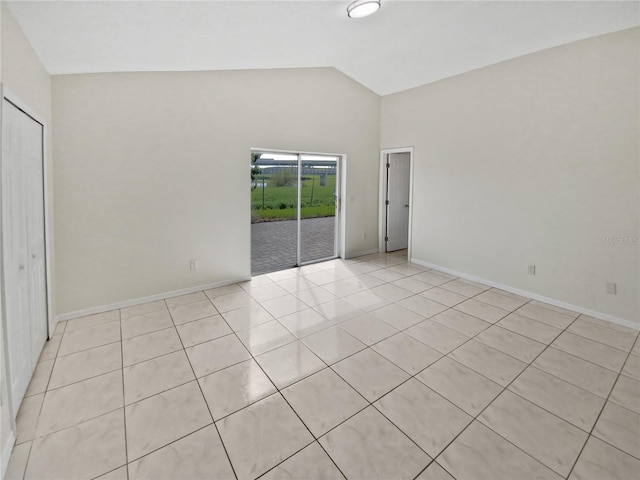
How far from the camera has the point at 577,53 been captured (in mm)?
3436

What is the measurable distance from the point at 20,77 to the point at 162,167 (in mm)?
1575

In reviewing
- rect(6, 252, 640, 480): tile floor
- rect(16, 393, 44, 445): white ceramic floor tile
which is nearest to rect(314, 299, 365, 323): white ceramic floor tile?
rect(6, 252, 640, 480): tile floor

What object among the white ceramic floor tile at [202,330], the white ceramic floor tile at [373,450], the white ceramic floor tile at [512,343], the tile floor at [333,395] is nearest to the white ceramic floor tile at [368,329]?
the tile floor at [333,395]

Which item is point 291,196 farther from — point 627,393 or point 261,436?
point 627,393

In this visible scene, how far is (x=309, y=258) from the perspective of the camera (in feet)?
19.0

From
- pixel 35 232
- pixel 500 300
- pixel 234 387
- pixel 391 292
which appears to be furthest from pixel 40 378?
pixel 500 300

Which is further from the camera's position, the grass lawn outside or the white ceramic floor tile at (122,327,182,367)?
the grass lawn outside

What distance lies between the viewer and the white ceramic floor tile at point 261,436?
1661 mm

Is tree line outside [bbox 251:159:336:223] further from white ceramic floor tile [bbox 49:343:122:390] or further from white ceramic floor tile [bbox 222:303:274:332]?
white ceramic floor tile [bbox 49:343:122:390]

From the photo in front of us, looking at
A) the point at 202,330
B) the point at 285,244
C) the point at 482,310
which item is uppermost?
the point at 285,244

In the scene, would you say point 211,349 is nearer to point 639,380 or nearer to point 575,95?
point 639,380

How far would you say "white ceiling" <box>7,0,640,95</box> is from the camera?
88.5 inches

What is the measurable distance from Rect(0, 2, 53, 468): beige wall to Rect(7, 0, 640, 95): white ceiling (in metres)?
0.08

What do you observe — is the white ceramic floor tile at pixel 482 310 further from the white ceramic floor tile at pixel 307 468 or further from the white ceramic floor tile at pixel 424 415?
the white ceramic floor tile at pixel 307 468
